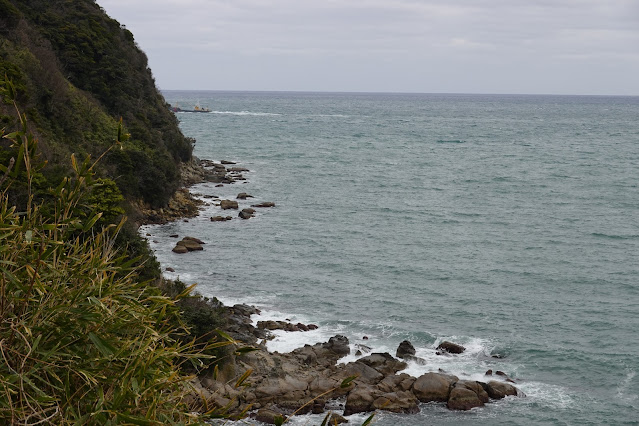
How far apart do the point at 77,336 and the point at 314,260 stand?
29.4 metres

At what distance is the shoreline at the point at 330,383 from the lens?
61.2 ft

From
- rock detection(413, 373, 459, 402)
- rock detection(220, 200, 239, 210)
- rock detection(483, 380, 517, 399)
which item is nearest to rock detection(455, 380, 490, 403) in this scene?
rock detection(483, 380, 517, 399)

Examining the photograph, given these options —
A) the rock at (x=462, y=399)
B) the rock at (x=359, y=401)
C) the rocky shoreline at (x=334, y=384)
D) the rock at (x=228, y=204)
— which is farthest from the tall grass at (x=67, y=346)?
the rock at (x=228, y=204)

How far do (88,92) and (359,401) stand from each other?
28.4 metres

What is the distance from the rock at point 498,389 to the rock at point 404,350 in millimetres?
3263

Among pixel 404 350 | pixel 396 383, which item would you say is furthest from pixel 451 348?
pixel 396 383

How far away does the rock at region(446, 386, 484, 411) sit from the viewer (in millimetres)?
19234

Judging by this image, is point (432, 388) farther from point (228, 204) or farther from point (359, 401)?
point (228, 204)

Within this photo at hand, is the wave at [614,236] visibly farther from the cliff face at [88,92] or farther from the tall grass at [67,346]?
the tall grass at [67,346]

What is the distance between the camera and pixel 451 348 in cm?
2348

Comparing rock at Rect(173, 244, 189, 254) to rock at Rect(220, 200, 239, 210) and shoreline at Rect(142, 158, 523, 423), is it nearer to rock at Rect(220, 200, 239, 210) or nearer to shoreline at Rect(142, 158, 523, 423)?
shoreline at Rect(142, 158, 523, 423)

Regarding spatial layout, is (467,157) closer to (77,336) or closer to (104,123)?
(104,123)

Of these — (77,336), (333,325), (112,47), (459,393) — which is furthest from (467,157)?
(77,336)

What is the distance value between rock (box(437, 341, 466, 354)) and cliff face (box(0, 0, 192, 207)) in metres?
14.1
